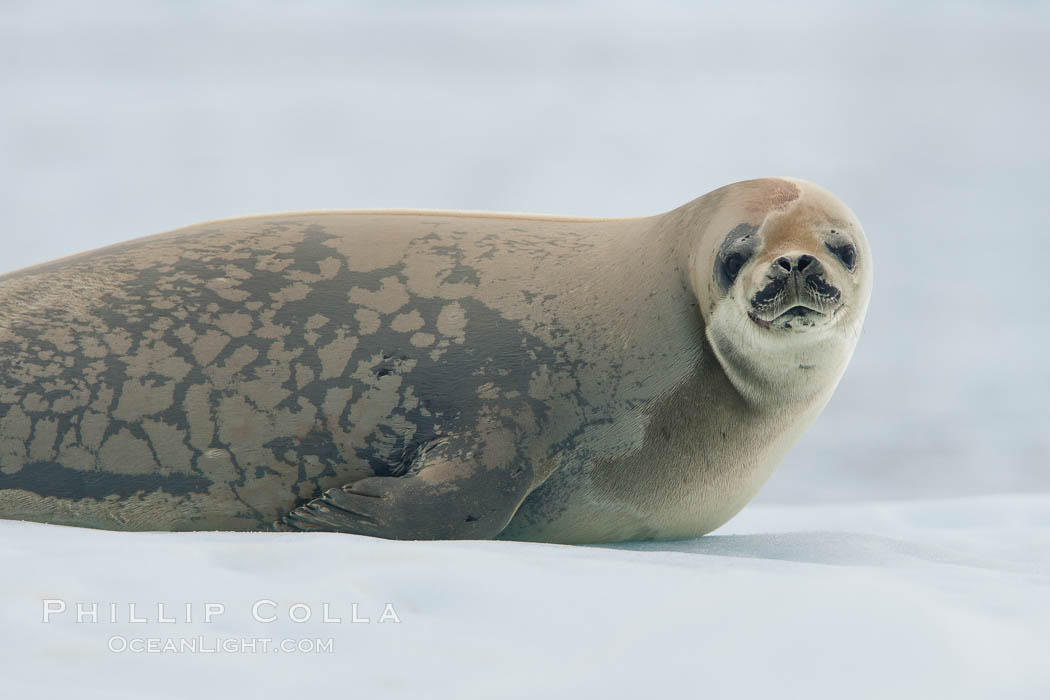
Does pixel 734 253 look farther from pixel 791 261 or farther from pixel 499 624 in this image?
pixel 499 624

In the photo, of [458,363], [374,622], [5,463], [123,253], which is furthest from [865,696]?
[123,253]

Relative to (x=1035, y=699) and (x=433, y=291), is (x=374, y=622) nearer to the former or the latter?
(x=1035, y=699)

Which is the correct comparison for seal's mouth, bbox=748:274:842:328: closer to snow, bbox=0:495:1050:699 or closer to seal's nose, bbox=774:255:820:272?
seal's nose, bbox=774:255:820:272

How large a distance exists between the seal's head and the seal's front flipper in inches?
22.4

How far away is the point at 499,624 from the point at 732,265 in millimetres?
1325

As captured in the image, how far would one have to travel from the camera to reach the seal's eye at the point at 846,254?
2.65 m

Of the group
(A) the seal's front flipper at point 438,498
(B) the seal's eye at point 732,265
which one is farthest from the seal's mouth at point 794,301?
Answer: (A) the seal's front flipper at point 438,498

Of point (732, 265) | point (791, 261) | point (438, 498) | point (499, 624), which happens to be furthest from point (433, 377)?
point (499, 624)

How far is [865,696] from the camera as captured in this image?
1.36m

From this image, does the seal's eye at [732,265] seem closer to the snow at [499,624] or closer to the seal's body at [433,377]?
the seal's body at [433,377]

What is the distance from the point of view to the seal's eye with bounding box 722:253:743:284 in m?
2.63

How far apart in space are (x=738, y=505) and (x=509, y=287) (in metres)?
0.79

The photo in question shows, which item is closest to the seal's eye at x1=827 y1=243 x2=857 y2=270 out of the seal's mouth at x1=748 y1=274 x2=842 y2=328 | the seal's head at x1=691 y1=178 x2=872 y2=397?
the seal's head at x1=691 y1=178 x2=872 y2=397

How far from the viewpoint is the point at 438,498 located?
2463 mm
